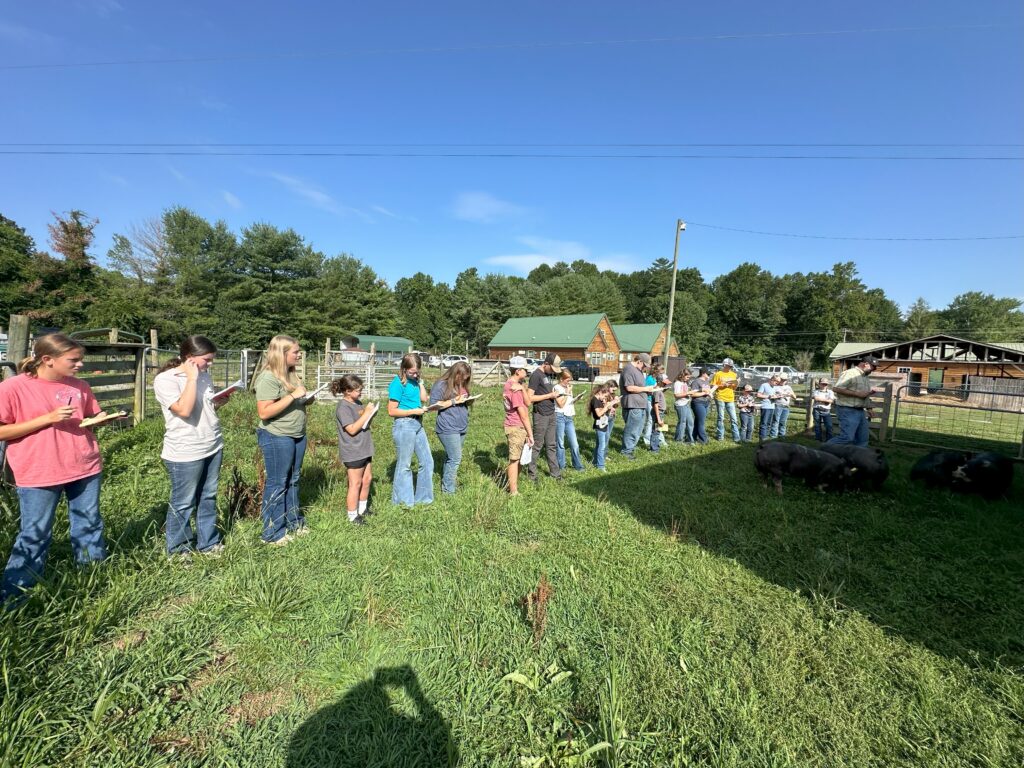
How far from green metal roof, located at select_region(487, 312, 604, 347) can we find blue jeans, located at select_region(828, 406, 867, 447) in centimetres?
3549

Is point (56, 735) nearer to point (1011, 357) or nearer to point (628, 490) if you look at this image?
point (628, 490)

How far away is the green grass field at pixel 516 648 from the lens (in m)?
2.07

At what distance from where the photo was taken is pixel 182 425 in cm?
333

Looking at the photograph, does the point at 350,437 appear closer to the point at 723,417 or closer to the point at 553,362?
the point at 553,362

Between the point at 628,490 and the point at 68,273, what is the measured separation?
39.1m

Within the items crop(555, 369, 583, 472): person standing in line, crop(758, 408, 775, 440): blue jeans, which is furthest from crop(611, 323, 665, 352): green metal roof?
crop(555, 369, 583, 472): person standing in line

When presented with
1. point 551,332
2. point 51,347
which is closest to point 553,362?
point 51,347

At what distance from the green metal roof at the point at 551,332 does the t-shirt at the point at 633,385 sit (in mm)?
35466

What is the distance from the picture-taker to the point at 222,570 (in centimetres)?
328

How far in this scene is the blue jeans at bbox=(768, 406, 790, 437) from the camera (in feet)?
33.8

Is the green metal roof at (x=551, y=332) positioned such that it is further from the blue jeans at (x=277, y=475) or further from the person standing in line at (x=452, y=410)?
the blue jeans at (x=277, y=475)

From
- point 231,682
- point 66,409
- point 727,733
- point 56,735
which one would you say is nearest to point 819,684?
point 727,733

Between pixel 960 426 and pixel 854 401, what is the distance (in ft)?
35.0

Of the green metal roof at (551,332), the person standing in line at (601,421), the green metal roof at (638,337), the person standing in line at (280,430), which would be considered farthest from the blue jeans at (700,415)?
the green metal roof at (638,337)
